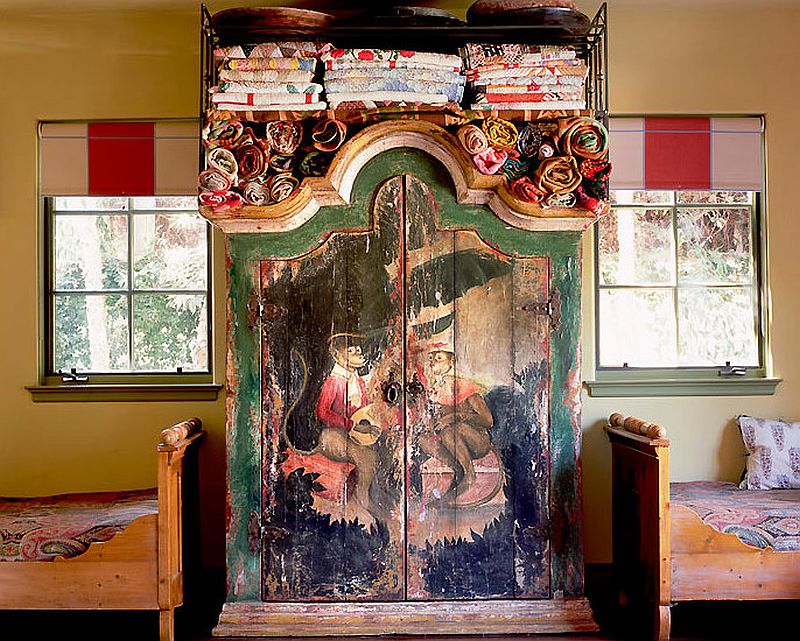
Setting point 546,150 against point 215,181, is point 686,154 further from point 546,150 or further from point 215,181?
point 215,181

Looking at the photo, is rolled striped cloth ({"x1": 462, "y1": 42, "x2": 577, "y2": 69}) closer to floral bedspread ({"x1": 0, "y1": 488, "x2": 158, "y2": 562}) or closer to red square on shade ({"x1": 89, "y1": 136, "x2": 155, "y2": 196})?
red square on shade ({"x1": 89, "y1": 136, "x2": 155, "y2": 196})

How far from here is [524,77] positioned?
3.59m

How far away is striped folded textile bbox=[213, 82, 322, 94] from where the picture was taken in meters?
3.56

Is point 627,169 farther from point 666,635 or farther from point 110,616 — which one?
point 110,616

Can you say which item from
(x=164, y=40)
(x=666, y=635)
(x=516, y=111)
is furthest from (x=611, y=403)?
(x=164, y=40)

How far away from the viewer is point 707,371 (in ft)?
14.8

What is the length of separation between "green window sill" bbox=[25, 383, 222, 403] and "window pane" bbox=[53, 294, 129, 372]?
124 millimetres

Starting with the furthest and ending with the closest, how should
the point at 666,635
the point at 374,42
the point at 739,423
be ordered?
the point at 739,423, the point at 374,42, the point at 666,635

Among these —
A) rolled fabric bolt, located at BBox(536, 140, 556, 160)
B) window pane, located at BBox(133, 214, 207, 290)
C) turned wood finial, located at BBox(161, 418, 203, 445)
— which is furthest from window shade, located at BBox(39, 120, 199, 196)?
rolled fabric bolt, located at BBox(536, 140, 556, 160)

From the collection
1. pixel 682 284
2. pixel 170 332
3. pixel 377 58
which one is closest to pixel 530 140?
pixel 377 58

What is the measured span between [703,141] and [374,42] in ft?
5.67

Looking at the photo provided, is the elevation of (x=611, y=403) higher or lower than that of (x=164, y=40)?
lower

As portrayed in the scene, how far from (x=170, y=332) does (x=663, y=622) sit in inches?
104

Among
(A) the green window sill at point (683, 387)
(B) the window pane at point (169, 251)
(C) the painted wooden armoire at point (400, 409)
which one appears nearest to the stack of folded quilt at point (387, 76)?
(C) the painted wooden armoire at point (400, 409)
